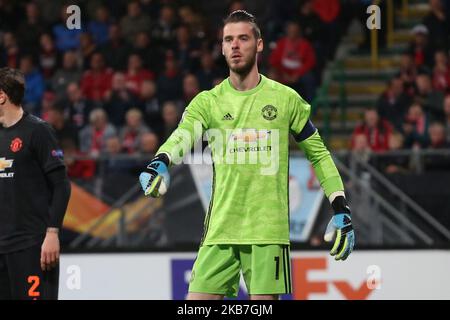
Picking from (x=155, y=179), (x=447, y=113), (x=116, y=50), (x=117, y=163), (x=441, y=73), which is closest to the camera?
(x=155, y=179)

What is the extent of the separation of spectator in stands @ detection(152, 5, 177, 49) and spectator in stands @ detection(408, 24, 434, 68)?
133 inches

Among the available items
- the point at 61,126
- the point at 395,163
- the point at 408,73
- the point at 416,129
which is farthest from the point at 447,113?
the point at 61,126

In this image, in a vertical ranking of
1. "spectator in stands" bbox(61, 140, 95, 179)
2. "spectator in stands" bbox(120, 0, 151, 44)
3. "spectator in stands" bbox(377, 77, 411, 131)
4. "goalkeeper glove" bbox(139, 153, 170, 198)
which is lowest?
"spectator in stands" bbox(61, 140, 95, 179)

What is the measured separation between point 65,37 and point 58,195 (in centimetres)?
944

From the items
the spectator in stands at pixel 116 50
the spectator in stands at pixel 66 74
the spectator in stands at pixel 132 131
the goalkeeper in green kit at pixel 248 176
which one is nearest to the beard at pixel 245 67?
the goalkeeper in green kit at pixel 248 176

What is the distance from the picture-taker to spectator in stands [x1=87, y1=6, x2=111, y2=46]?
55.7 feet

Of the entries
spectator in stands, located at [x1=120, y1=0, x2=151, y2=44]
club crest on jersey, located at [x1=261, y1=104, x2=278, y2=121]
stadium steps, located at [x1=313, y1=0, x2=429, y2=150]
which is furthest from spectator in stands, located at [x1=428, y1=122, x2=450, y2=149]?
club crest on jersey, located at [x1=261, y1=104, x2=278, y2=121]

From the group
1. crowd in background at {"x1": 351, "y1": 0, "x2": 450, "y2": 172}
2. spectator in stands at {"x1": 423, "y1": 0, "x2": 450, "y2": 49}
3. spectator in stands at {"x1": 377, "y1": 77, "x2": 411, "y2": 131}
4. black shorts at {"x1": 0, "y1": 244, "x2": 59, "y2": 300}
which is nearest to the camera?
black shorts at {"x1": 0, "y1": 244, "x2": 59, "y2": 300}

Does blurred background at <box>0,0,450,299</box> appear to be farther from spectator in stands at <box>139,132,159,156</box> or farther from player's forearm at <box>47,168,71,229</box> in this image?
player's forearm at <box>47,168,71,229</box>

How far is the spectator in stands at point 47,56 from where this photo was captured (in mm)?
16703

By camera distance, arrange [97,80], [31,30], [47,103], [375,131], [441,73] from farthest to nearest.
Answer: [31,30], [97,80], [47,103], [441,73], [375,131]

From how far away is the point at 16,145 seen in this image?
306 inches

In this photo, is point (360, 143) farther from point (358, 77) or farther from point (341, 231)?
point (341, 231)
